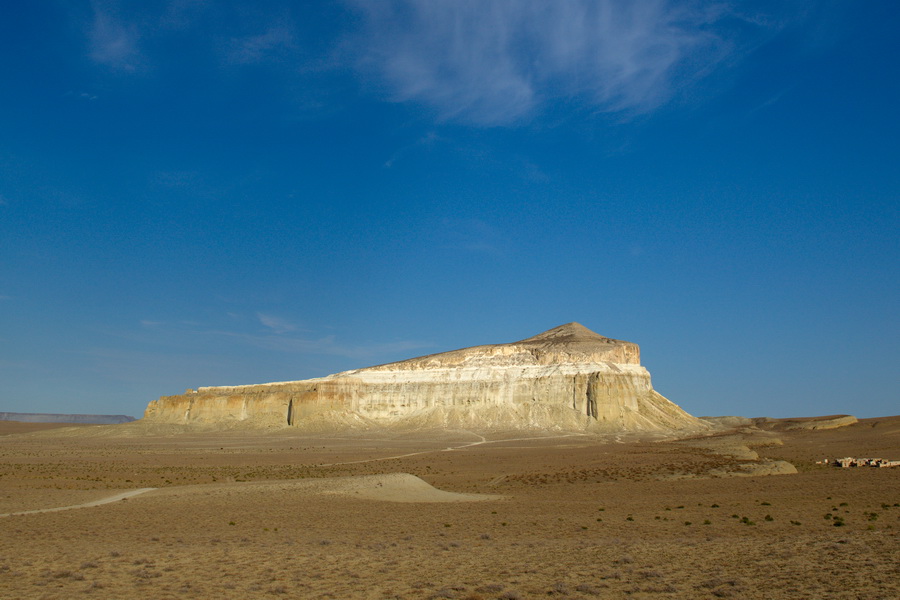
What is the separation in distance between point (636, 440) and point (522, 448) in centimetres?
1669

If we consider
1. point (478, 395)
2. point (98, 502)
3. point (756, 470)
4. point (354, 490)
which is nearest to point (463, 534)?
point (354, 490)

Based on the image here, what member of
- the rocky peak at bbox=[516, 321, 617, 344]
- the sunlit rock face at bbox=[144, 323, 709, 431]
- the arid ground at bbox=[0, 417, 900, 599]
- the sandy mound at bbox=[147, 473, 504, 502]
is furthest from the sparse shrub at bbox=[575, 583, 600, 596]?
the rocky peak at bbox=[516, 321, 617, 344]

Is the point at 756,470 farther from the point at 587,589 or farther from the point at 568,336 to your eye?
the point at 568,336

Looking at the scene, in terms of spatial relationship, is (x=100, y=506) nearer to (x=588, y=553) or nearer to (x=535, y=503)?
(x=535, y=503)

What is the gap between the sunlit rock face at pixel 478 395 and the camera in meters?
85.9

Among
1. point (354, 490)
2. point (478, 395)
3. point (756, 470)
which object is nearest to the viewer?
point (354, 490)

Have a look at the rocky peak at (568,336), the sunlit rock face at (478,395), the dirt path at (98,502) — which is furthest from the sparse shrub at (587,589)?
the rocky peak at (568,336)

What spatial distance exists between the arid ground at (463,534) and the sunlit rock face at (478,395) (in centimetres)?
4856

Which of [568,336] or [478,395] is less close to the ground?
[568,336]

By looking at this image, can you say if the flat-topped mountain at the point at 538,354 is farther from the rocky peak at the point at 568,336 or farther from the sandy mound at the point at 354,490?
the sandy mound at the point at 354,490

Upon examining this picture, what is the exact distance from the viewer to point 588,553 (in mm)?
13422

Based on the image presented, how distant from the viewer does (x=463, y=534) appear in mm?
16594

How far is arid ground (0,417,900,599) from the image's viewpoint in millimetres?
10641

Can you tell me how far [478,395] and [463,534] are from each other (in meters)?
76.6
